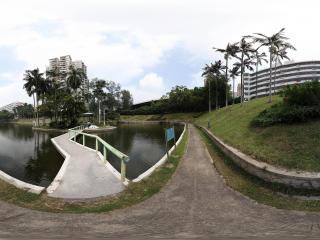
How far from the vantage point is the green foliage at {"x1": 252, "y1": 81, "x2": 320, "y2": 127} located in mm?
15422

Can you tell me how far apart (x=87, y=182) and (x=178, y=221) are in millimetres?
5327

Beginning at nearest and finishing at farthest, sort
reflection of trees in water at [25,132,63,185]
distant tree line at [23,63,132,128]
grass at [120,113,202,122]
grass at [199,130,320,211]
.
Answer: grass at [199,130,320,211] < reflection of trees in water at [25,132,63,185] < distant tree line at [23,63,132,128] < grass at [120,113,202,122]

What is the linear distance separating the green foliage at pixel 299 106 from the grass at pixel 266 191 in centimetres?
480

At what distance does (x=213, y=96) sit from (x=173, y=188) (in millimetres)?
67318

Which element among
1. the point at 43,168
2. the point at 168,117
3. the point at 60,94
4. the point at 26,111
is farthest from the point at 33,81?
the point at 26,111

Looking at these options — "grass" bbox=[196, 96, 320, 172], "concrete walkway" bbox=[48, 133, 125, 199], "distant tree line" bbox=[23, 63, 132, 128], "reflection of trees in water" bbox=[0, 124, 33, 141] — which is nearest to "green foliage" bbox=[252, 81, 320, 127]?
"grass" bbox=[196, 96, 320, 172]

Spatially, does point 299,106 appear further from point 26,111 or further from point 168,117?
point 26,111

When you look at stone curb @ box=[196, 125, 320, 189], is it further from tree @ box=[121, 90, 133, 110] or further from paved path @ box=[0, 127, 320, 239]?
tree @ box=[121, 90, 133, 110]

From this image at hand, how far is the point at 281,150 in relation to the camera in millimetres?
12797

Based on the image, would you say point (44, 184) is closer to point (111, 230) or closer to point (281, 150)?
point (111, 230)

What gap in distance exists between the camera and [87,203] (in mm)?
9188

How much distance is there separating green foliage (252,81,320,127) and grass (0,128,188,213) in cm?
823

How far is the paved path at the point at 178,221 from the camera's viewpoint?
663 centimetres

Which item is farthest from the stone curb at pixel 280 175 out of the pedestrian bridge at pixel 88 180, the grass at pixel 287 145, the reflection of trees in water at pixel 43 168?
the reflection of trees in water at pixel 43 168
